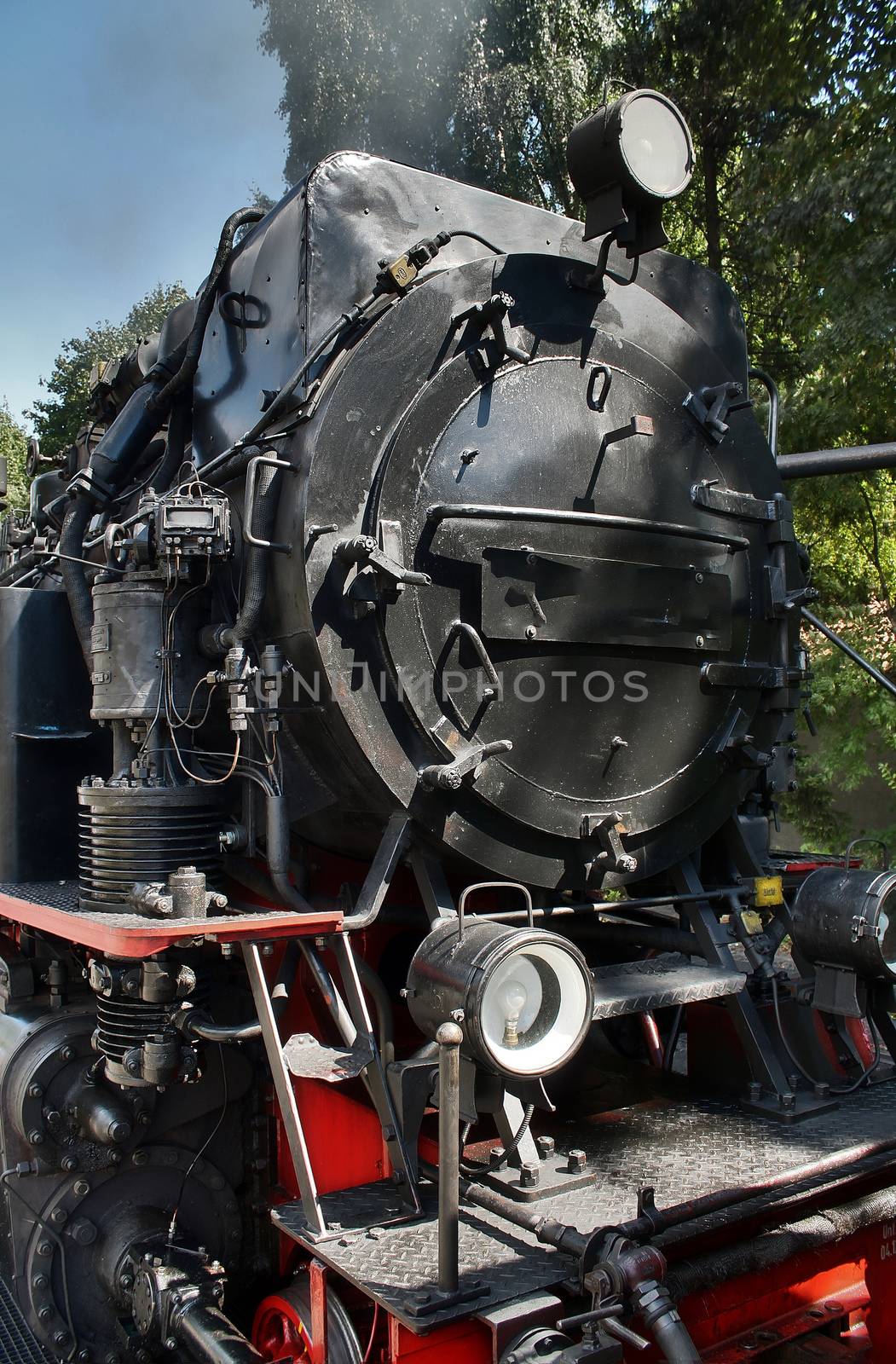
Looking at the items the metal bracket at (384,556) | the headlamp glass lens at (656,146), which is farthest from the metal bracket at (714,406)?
the metal bracket at (384,556)

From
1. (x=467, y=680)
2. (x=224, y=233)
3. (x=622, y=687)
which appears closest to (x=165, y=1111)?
(x=467, y=680)

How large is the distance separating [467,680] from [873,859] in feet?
24.4

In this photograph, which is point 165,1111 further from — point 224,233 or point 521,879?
point 224,233

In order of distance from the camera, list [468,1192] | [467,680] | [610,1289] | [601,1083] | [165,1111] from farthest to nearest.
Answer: [601,1083]
[165,1111]
[467,680]
[468,1192]
[610,1289]

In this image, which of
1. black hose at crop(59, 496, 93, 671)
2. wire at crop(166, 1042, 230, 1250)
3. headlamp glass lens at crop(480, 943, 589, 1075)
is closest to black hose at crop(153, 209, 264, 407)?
black hose at crop(59, 496, 93, 671)

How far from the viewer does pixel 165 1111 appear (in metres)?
2.94

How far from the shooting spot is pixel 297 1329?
237 centimetres

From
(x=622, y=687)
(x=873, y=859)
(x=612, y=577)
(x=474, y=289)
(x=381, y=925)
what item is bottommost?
(x=873, y=859)

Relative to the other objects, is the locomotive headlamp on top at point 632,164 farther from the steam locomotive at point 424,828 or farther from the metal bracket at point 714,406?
the metal bracket at point 714,406

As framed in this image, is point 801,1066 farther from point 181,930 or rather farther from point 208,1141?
point 181,930

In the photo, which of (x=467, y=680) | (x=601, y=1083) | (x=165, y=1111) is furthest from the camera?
(x=601, y=1083)

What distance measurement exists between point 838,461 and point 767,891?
162 centimetres

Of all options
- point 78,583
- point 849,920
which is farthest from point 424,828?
point 78,583

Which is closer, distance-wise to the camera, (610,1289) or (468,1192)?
(610,1289)
